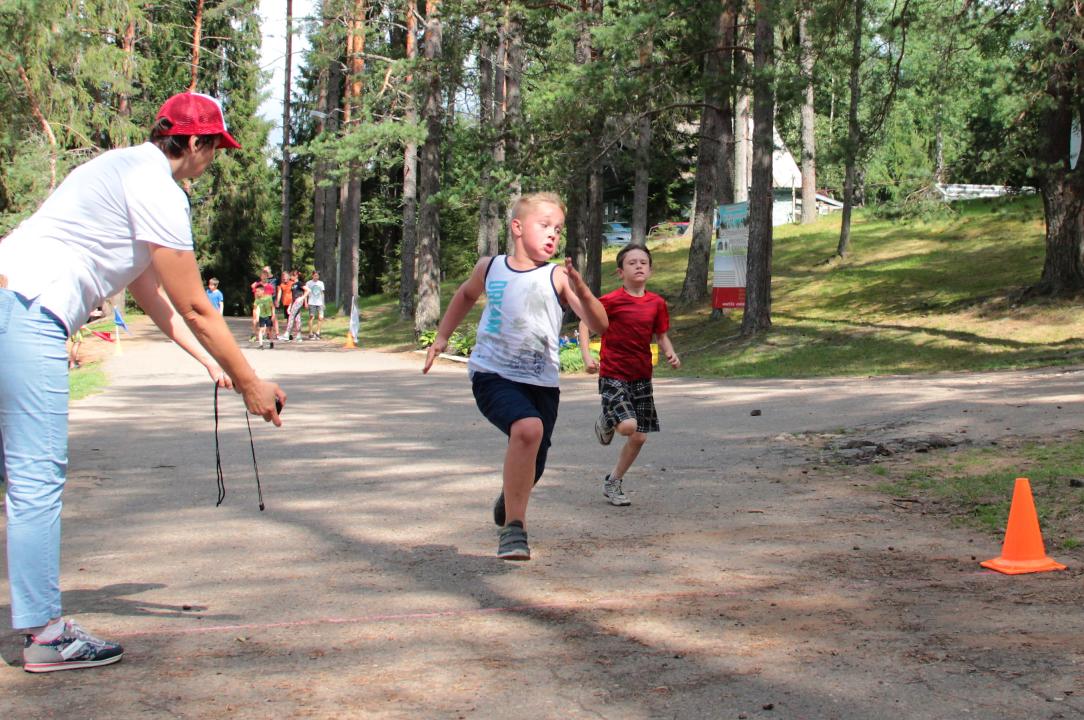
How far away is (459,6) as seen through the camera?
26.7 m

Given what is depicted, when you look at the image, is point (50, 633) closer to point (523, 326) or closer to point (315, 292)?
point (523, 326)

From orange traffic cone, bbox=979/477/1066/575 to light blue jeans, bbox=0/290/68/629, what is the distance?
166 inches

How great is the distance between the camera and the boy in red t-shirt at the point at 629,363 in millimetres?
8062

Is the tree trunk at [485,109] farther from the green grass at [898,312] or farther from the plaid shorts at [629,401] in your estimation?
the plaid shorts at [629,401]

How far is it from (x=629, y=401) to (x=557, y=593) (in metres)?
2.81

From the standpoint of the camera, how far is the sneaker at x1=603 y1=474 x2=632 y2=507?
792 cm

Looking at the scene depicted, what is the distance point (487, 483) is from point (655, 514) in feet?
5.76

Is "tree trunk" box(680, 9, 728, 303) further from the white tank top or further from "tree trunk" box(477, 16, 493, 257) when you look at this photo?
the white tank top

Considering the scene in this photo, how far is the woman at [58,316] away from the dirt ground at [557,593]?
300mm

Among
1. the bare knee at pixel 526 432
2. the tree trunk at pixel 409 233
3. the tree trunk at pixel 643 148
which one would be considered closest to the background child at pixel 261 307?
the tree trunk at pixel 409 233

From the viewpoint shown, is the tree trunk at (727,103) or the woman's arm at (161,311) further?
the tree trunk at (727,103)

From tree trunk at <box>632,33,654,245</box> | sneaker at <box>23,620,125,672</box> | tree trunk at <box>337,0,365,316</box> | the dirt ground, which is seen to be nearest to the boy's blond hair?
the dirt ground

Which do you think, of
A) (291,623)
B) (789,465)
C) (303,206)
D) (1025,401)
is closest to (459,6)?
(1025,401)

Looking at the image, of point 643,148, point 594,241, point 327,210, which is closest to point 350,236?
point 327,210
